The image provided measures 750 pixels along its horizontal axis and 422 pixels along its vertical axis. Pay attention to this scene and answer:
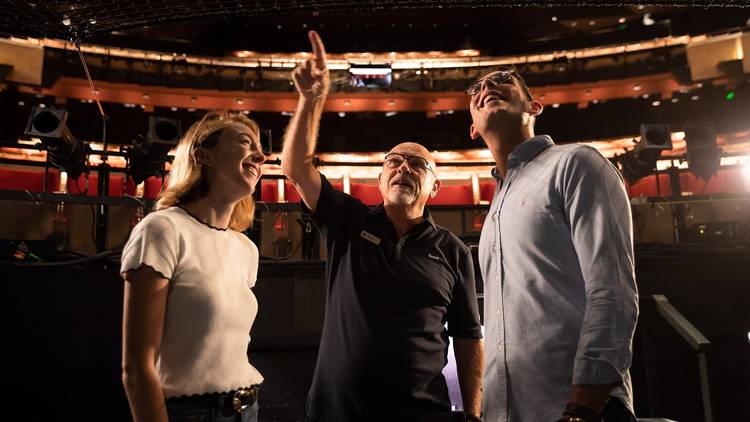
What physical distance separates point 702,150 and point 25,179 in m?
9.85

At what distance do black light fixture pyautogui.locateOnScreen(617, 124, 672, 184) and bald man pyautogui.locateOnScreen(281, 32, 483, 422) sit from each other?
9.02 ft

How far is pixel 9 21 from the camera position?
8.89ft

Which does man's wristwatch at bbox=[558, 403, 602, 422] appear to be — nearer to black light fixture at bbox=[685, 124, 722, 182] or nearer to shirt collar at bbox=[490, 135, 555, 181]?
shirt collar at bbox=[490, 135, 555, 181]

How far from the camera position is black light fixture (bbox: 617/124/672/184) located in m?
4.18

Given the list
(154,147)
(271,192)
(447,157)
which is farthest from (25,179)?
(447,157)

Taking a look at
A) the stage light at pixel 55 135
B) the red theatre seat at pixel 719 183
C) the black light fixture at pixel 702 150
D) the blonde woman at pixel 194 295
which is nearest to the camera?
the blonde woman at pixel 194 295

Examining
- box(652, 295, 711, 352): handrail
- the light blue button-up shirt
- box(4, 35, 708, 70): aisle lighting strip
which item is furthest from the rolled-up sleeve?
box(4, 35, 708, 70): aisle lighting strip

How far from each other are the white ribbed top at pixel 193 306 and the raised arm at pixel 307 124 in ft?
1.55

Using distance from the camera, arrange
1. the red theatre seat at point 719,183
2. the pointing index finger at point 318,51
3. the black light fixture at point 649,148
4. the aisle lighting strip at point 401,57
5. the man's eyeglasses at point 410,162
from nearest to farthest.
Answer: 1. the pointing index finger at point 318,51
2. the man's eyeglasses at point 410,162
3. the black light fixture at point 649,148
4. the red theatre seat at point 719,183
5. the aisle lighting strip at point 401,57

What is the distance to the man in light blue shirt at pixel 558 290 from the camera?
1.04 meters

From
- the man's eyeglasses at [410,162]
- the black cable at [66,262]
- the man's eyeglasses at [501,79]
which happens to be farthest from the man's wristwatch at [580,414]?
the black cable at [66,262]

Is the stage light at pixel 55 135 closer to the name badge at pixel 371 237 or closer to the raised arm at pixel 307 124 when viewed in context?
the raised arm at pixel 307 124

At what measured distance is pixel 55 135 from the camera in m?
3.61

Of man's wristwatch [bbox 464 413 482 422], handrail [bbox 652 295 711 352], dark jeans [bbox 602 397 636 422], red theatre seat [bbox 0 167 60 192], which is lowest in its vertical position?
man's wristwatch [bbox 464 413 482 422]
